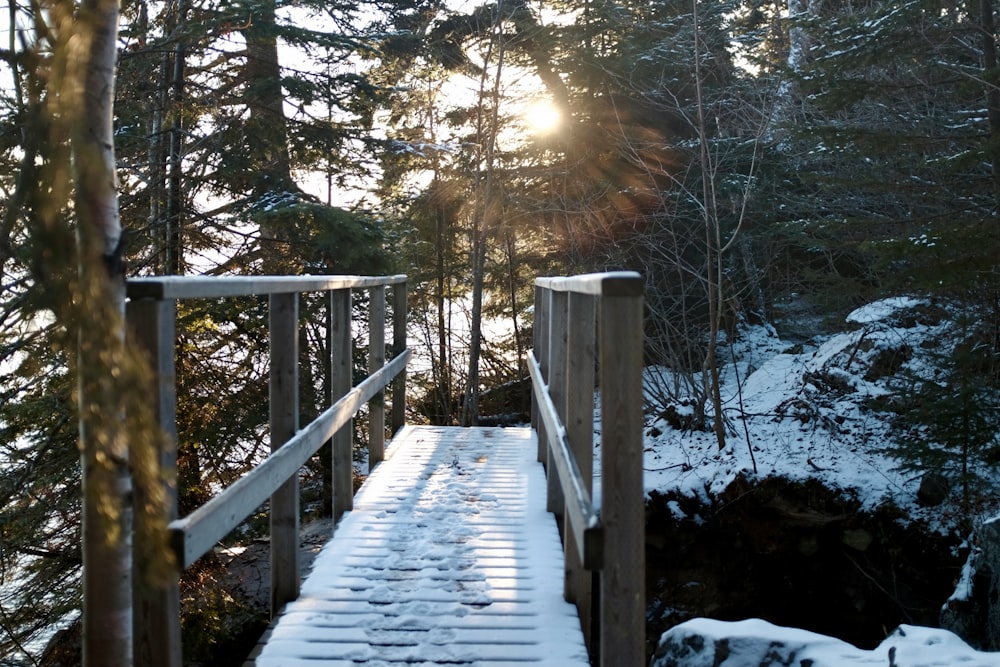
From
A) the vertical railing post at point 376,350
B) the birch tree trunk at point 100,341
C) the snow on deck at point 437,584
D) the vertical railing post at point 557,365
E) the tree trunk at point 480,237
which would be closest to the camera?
the birch tree trunk at point 100,341

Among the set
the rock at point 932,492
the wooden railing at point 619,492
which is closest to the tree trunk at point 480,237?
the rock at point 932,492

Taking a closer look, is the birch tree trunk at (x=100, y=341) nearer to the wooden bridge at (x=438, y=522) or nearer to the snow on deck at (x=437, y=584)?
the wooden bridge at (x=438, y=522)

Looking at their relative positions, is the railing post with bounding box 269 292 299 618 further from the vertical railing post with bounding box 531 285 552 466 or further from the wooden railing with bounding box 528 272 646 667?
the vertical railing post with bounding box 531 285 552 466

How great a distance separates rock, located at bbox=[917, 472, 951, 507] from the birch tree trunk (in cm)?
767

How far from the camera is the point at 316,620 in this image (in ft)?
11.7

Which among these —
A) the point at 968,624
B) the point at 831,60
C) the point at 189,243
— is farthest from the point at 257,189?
the point at 968,624

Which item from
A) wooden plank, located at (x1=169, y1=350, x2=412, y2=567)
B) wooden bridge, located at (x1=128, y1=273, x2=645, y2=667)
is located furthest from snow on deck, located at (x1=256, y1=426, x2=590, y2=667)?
wooden plank, located at (x1=169, y1=350, x2=412, y2=567)

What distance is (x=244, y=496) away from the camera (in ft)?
9.35

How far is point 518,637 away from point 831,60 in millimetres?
6813

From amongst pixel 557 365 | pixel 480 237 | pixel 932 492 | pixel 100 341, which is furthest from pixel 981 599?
pixel 480 237

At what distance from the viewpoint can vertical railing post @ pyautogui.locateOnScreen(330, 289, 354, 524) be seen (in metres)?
4.88

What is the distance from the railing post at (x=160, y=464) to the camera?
7.41 feet

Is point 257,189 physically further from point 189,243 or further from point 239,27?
point 239,27

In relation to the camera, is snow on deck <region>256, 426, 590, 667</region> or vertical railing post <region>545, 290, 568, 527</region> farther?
vertical railing post <region>545, 290, 568, 527</region>
